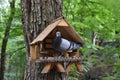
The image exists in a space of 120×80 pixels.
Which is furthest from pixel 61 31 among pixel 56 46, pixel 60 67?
pixel 60 67

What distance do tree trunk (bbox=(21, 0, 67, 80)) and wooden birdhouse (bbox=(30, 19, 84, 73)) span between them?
88 mm

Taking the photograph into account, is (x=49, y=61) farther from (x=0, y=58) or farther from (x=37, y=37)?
(x=0, y=58)

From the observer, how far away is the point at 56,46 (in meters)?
2.03

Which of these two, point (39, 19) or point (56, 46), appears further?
point (39, 19)

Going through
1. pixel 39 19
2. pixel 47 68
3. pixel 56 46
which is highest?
pixel 39 19

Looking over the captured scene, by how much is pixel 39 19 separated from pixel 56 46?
1.06 ft

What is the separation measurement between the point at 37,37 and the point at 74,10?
2.58 metres

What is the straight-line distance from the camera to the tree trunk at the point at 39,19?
219cm

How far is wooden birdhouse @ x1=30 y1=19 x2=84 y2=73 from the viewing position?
2010 millimetres

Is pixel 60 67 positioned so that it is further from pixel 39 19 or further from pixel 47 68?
pixel 39 19

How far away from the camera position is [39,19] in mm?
2199

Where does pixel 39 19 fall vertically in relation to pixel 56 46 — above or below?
above

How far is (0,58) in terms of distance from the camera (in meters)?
5.34

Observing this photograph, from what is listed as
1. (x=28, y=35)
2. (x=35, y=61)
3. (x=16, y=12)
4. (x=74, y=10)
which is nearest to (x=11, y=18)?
(x=16, y=12)
